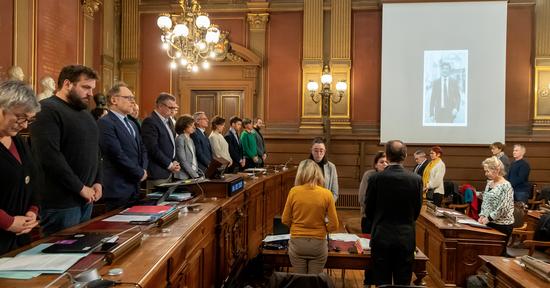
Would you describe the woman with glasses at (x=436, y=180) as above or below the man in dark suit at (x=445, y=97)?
below

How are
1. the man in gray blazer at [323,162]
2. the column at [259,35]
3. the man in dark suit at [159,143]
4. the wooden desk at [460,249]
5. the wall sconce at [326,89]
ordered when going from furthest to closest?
the column at [259,35], the wall sconce at [326,89], the man in gray blazer at [323,162], the wooden desk at [460,249], the man in dark suit at [159,143]

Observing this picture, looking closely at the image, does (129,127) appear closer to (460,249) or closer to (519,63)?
(460,249)

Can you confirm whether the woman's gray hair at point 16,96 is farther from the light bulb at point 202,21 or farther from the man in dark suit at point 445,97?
the man in dark suit at point 445,97

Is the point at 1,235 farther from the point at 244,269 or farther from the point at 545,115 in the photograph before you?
the point at 545,115

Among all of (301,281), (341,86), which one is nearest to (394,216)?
(301,281)

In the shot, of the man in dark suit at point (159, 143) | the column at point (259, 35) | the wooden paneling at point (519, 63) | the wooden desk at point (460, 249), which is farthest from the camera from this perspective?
the column at point (259, 35)

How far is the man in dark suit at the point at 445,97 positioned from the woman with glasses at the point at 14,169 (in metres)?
8.68

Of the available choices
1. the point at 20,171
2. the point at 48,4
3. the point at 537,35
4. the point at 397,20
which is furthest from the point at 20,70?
the point at 537,35

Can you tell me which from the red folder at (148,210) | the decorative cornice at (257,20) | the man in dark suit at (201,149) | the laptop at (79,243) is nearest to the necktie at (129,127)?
the red folder at (148,210)

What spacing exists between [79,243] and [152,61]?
8.78 meters

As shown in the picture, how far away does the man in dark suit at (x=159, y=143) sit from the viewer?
3.69 m

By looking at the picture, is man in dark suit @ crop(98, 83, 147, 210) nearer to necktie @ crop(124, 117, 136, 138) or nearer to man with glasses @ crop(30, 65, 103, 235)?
necktie @ crop(124, 117, 136, 138)

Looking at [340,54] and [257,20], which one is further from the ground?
[257,20]

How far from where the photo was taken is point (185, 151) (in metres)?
4.42
